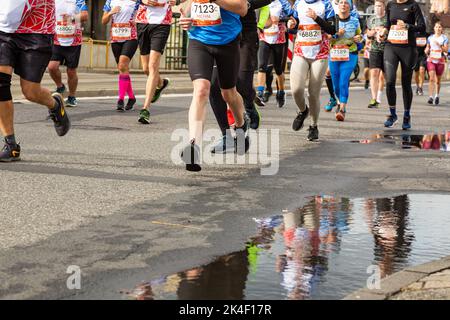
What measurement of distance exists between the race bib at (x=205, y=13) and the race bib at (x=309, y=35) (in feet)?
11.0

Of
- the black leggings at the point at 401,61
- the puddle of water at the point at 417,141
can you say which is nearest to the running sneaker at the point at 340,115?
the black leggings at the point at 401,61

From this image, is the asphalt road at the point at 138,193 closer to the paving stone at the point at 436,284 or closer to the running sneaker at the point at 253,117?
the running sneaker at the point at 253,117

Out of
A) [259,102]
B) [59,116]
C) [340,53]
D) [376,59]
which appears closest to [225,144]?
[59,116]

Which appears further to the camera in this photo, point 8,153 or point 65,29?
point 65,29

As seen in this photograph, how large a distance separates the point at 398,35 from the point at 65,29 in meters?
4.74

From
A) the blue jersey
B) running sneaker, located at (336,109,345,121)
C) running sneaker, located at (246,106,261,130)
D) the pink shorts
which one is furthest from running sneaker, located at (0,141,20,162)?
the pink shorts

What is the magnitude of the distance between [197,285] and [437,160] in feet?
20.5

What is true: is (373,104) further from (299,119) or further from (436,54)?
(299,119)

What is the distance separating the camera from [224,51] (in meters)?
9.30

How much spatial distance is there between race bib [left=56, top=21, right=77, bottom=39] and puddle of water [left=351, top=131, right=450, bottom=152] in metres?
4.73

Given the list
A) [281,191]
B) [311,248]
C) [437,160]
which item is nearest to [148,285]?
[311,248]
